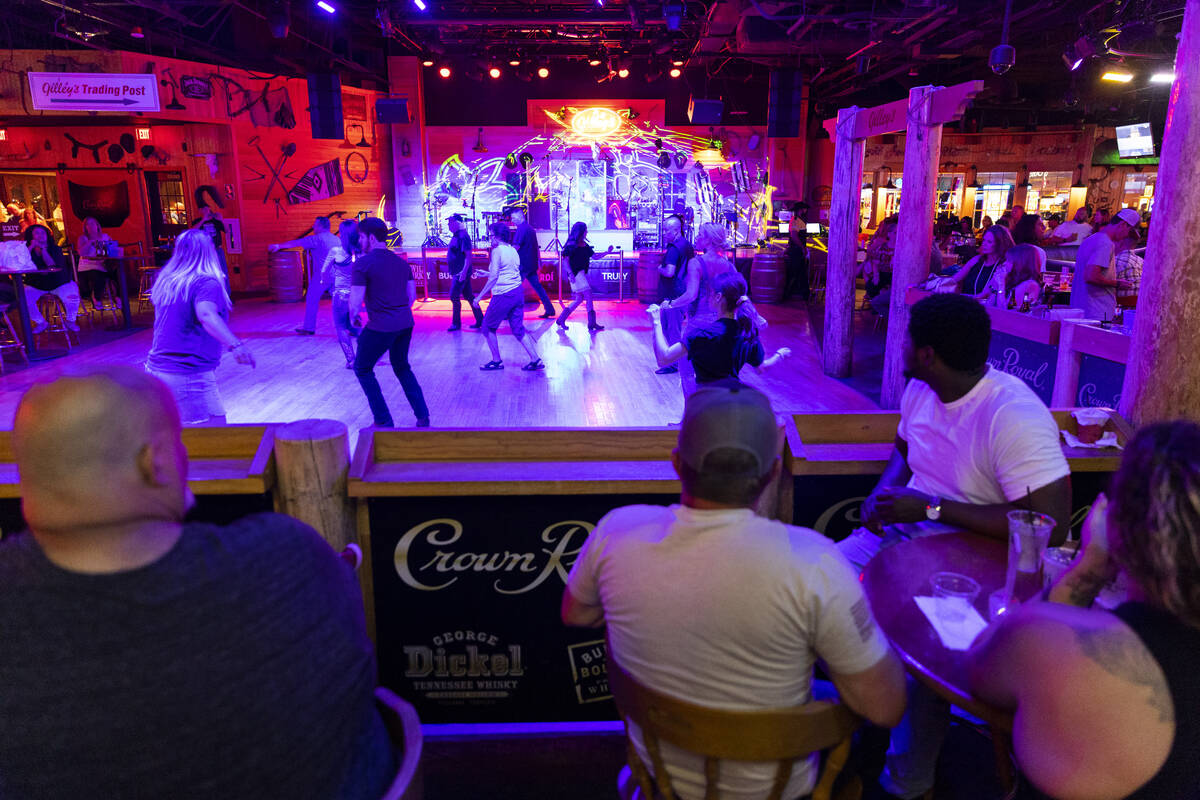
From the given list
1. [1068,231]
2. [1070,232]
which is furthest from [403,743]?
[1068,231]

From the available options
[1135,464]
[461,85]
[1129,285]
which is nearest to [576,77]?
[461,85]

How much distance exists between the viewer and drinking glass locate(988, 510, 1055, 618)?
1698 mm

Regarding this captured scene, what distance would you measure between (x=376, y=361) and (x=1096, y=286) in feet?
17.2

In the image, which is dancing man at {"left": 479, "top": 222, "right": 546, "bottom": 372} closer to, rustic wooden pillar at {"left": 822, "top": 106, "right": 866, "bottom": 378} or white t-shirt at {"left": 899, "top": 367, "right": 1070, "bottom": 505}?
rustic wooden pillar at {"left": 822, "top": 106, "right": 866, "bottom": 378}

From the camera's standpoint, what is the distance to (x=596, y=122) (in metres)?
15.3

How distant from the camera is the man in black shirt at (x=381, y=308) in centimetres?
509

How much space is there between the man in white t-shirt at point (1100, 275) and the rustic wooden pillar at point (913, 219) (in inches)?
43.7

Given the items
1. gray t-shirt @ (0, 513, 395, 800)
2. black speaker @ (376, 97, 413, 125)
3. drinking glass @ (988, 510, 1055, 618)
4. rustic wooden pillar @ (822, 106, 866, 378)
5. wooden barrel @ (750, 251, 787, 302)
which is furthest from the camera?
black speaker @ (376, 97, 413, 125)

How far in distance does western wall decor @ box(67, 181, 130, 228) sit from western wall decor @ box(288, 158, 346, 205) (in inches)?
112

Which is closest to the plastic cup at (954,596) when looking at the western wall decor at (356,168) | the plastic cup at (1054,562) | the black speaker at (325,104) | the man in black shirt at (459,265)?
the plastic cup at (1054,562)

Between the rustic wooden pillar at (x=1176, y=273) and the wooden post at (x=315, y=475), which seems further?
the rustic wooden pillar at (x=1176, y=273)

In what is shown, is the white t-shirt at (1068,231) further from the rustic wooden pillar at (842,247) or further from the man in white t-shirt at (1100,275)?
the man in white t-shirt at (1100,275)

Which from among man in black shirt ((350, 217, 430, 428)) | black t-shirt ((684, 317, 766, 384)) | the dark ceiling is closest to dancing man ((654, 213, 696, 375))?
man in black shirt ((350, 217, 430, 428))

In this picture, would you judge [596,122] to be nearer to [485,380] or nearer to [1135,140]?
[485,380]
